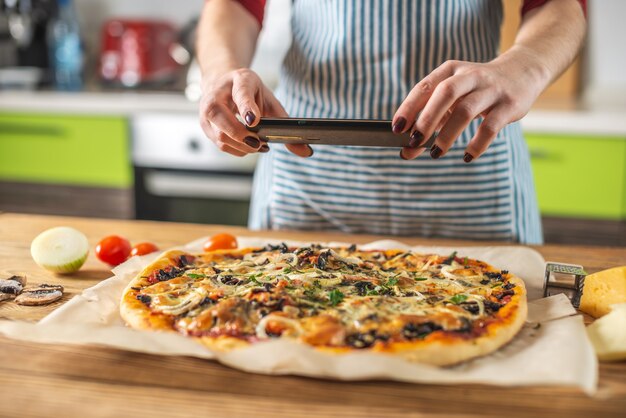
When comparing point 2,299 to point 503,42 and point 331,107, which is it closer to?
point 331,107

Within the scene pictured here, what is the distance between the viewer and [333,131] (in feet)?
3.60

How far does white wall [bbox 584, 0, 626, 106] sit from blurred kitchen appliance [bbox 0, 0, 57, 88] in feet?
7.36

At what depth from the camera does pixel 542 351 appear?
94cm

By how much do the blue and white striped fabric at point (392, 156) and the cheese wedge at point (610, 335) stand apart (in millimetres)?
597

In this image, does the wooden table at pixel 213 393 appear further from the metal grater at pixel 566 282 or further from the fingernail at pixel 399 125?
the fingernail at pixel 399 125

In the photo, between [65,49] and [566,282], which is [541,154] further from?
[65,49]

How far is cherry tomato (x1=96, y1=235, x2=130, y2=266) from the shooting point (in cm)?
136

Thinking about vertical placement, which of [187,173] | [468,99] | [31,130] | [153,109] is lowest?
[187,173]

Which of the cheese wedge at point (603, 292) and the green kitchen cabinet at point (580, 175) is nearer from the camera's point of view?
the cheese wedge at point (603, 292)

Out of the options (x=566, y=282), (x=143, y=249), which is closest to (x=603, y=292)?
(x=566, y=282)

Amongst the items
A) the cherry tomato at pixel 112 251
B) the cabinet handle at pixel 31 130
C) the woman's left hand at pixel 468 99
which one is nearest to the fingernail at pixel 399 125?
the woman's left hand at pixel 468 99

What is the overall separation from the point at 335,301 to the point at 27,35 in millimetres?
2617

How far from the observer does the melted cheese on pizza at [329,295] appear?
3.16 feet

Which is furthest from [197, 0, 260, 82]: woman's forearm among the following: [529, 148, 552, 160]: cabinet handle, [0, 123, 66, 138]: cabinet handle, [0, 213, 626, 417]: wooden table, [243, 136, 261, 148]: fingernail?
[0, 123, 66, 138]: cabinet handle
